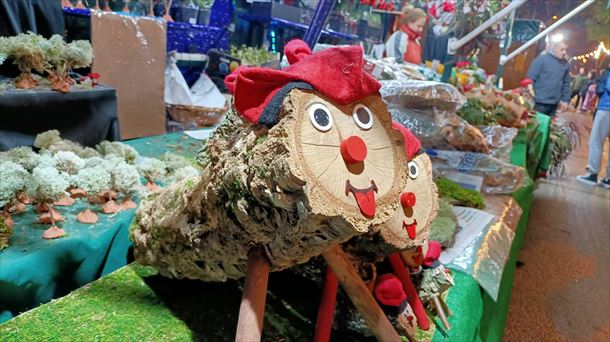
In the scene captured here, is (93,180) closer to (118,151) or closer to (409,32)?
(118,151)

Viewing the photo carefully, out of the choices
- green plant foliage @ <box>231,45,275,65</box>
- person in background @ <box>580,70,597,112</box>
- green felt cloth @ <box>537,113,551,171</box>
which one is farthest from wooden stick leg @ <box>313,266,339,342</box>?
person in background @ <box>580,70,597,112</box>

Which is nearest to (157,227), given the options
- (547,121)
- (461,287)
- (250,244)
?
(250,244)

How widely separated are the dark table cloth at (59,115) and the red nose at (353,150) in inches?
52.7

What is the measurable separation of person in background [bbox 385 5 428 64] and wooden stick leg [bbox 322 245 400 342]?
5.80 ft

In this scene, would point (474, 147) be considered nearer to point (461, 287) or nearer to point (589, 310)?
point (461, 287)

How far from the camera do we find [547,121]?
148 inches

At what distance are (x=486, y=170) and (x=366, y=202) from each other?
1553mm

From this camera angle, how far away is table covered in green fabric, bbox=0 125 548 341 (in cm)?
83

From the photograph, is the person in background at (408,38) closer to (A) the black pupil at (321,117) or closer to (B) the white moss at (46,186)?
(B) the white moss at (46,186)

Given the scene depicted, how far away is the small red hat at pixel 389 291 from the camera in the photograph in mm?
901

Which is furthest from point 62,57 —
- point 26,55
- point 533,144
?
point 533,144

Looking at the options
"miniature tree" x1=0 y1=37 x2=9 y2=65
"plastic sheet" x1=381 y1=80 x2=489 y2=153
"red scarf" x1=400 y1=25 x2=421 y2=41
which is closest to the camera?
"miniature tree" x1=0 y1=37 x2=9 y2=65

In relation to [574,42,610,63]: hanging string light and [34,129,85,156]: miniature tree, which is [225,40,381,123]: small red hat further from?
[574,42,610,63]: hanging string light

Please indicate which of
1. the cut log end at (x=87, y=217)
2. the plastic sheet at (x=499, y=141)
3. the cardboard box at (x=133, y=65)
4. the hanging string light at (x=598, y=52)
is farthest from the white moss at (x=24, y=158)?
the hanging string light at (x=598, y=52)
